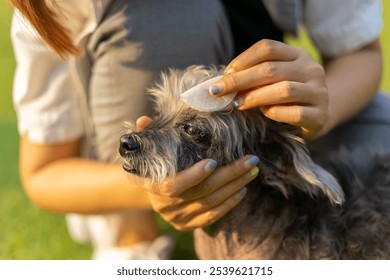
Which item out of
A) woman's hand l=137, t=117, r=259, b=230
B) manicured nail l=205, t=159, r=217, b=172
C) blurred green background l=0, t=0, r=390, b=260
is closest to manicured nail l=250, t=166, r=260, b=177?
woman's hand l=137, t=117, r=259, b=230

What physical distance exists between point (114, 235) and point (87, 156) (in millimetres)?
362

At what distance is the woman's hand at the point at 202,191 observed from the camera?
5.41 feet

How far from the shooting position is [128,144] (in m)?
1.58

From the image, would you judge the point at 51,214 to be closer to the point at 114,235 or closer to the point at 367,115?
the point at 114,235

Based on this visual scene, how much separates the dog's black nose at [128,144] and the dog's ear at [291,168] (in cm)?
36

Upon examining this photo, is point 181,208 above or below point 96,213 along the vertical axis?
above

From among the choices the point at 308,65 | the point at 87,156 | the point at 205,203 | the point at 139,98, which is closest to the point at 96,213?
the point at 87,156

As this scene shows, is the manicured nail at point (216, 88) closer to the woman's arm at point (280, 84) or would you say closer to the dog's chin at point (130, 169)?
the woman's arm at point (280, 84)

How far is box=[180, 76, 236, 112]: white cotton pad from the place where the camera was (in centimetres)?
157

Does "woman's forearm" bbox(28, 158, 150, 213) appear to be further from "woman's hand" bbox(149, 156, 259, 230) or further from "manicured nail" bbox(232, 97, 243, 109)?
"manicured nail" bbox(232, 97, 243, 109)

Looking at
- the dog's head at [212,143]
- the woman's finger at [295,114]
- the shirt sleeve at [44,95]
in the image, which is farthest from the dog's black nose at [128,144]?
the shirt sleeve at [44,95]

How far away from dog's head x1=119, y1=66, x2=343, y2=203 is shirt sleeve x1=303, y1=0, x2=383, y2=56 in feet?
1.85

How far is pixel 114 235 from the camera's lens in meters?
2.54

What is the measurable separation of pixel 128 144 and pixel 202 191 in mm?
286
